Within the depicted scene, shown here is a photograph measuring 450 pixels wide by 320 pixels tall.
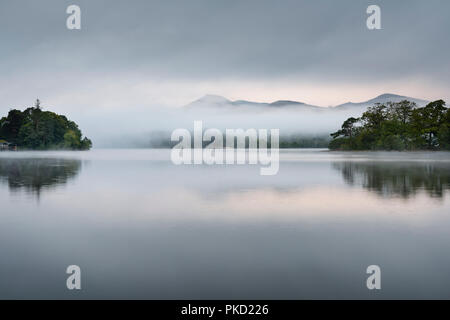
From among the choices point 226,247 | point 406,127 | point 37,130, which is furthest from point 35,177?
point 37,130

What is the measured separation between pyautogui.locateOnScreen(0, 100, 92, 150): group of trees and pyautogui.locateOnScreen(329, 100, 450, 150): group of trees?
306 ft

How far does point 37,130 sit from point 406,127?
105m

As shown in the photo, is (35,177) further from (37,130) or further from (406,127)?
(37,130)

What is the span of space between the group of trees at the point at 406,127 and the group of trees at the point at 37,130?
306ft

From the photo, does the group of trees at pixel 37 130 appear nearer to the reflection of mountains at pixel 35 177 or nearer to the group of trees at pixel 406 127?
the group of trees at pixel 406 127

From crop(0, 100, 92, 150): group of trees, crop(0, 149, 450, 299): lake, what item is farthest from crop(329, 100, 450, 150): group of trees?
crop(0, 100, 92, 150): group of trees

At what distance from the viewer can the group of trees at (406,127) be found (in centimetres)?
8081

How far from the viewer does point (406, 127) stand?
84125 millimetres

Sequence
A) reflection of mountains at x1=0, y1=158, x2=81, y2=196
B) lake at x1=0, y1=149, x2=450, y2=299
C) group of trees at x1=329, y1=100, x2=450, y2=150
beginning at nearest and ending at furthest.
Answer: lake at x1=0, y1=149, x2=450, y2=299 < reflection of mountains at x1=0, y1=158, x2=81, y2=196 < group of trees at x1=329, y1=100, x2=450, y2=150

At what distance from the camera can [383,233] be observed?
7879 mm

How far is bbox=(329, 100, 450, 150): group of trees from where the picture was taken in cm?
8081

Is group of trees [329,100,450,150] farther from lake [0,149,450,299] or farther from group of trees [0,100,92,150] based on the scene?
group of trees [0,100,92,150]
